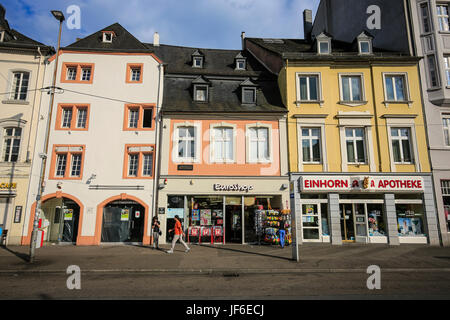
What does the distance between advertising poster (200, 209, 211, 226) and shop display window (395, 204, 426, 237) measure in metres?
11.5

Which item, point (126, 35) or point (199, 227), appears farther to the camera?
point (126, 35)

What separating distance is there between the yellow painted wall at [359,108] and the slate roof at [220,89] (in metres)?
1.35

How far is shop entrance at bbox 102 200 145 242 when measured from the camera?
15.7 metres

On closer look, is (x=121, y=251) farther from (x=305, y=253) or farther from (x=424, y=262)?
(x=424, y=262)

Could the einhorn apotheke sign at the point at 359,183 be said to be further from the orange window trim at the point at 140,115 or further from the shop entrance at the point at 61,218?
the shop entrance at the point at 61,218

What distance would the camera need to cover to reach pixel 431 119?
53.0 feet

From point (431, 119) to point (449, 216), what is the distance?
5931 millimetres

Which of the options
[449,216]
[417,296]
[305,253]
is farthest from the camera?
[449,216]

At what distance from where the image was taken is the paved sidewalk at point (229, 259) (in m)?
9.34

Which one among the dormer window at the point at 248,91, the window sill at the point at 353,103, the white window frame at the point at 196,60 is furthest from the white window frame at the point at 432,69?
the white window frame at the point at 196,60

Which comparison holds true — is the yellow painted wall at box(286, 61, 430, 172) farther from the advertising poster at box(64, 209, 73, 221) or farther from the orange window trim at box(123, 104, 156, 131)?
the advertising poster at box(64, 209, 73, 221)

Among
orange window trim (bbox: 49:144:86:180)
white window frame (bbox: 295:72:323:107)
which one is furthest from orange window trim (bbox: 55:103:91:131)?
white window frame (bbox: 295:72:323:107)

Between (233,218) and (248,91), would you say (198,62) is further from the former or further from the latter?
(233,218)
